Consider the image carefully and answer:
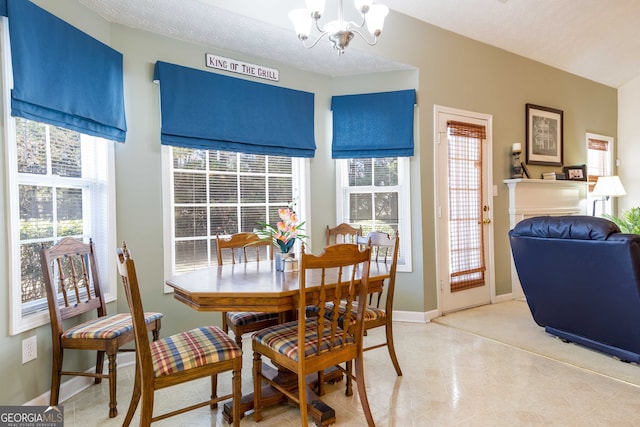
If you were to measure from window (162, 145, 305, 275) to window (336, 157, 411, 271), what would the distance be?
53cm

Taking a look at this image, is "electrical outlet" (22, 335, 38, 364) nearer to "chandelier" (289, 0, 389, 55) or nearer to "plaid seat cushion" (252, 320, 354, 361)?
"plaid seat cushion" (252, 320, 354, 361)

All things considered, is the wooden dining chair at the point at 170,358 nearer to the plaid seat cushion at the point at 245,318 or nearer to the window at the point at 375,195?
the plaid seat cushion at the point at 245,318

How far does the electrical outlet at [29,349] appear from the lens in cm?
209

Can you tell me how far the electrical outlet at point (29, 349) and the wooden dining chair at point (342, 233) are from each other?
2.48 m

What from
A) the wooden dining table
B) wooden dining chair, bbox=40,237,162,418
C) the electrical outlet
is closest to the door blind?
the wooden dining table

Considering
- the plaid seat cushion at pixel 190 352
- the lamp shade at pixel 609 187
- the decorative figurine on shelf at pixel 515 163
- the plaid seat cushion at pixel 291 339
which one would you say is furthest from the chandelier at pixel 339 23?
the lamp shade at pixel 609 187

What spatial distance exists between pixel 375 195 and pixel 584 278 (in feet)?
6.44

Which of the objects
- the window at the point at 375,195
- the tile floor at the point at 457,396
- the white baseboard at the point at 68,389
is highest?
the window at the point at 375,195

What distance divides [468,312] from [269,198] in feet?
8.07

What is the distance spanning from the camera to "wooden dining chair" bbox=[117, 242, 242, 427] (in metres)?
1.64

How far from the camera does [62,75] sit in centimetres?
230

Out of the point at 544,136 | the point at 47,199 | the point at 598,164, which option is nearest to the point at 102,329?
the point at 47,199

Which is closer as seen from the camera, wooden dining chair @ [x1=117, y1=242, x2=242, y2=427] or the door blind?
wooden dining chair @ [x1=117, y1=242, x2=242, y2=427]

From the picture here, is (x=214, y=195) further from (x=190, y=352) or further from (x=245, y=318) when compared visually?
(x=190, y=352)
